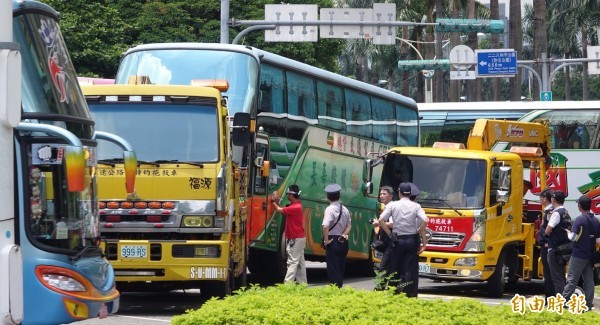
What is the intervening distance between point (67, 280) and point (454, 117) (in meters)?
26.0

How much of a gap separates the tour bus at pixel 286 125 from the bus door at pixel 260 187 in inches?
0.6

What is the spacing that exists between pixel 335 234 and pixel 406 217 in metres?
1.64

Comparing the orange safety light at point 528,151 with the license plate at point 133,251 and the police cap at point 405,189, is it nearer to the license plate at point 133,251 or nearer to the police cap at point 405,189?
the police cap at point 405,189

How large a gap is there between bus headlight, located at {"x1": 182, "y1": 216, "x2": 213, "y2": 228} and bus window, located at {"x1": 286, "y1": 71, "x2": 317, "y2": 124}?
5.39m

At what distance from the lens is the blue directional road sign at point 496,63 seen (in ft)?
146

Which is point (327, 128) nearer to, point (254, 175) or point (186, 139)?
point (254, 175)

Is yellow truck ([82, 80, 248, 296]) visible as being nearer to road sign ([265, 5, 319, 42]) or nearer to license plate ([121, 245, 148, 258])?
license plate ([121, 245, 148, 258])

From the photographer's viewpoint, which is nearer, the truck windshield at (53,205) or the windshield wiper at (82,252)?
the truck windshield at (53,205)

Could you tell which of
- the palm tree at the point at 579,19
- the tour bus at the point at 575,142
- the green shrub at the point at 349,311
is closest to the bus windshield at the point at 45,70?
the green shrub at the point at 349,311

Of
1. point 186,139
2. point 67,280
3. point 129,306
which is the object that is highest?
point 186,139

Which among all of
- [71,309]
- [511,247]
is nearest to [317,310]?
[71,309]

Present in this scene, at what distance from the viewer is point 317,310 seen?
9.17 meters

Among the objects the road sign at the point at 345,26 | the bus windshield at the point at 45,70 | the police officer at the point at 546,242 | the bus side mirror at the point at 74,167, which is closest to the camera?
the bus side mirror at the point at 74,167

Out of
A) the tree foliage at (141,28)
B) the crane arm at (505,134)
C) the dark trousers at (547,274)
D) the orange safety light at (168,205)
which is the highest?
the tree foliage at (141,28)
